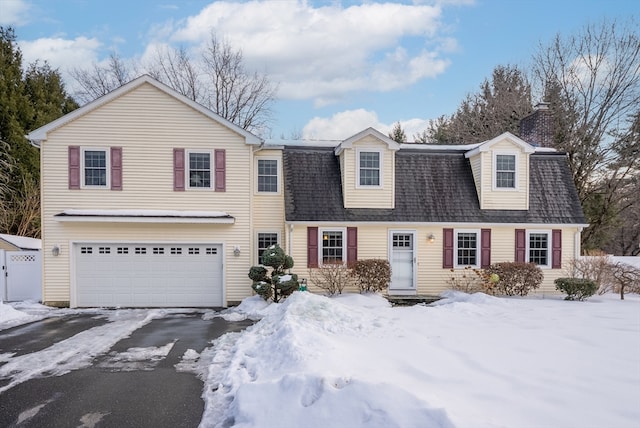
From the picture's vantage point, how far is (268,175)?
14148mm

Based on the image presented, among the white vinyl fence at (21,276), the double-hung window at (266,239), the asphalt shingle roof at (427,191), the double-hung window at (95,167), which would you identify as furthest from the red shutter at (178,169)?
the white vinyl fence at (21,276)

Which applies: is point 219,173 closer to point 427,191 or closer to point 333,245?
point 333,245

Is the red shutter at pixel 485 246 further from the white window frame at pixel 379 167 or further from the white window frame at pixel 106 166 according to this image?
the white window frame at pixel 106 166

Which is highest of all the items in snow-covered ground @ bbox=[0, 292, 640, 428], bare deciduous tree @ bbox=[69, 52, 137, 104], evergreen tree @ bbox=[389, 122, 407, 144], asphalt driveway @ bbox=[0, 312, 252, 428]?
bare deciduous tree @ bbox=[69, 52, 137, 104]

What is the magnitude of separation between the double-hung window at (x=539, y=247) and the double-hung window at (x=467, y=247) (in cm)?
191

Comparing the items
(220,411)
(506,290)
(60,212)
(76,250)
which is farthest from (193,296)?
(506,290)

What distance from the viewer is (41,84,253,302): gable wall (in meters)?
12.7

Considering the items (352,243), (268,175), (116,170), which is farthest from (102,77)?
(352,243)

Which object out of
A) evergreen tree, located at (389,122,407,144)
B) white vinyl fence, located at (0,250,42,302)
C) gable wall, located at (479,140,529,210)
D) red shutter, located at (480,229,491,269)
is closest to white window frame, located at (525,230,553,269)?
gable wall, located at (479,140,529,210)

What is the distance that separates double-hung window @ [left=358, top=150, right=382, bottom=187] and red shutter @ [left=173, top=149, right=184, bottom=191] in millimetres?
5935

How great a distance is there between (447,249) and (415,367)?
29.7 feet

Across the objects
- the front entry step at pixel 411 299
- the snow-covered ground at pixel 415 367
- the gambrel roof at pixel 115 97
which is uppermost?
the gambrel roof at pixel 115 97

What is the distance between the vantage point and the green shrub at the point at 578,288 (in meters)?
12.5

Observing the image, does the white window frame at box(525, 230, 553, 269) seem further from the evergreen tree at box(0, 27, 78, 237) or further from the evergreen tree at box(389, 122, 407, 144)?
the evergreen tree at box(0, 27, 78, 237)
